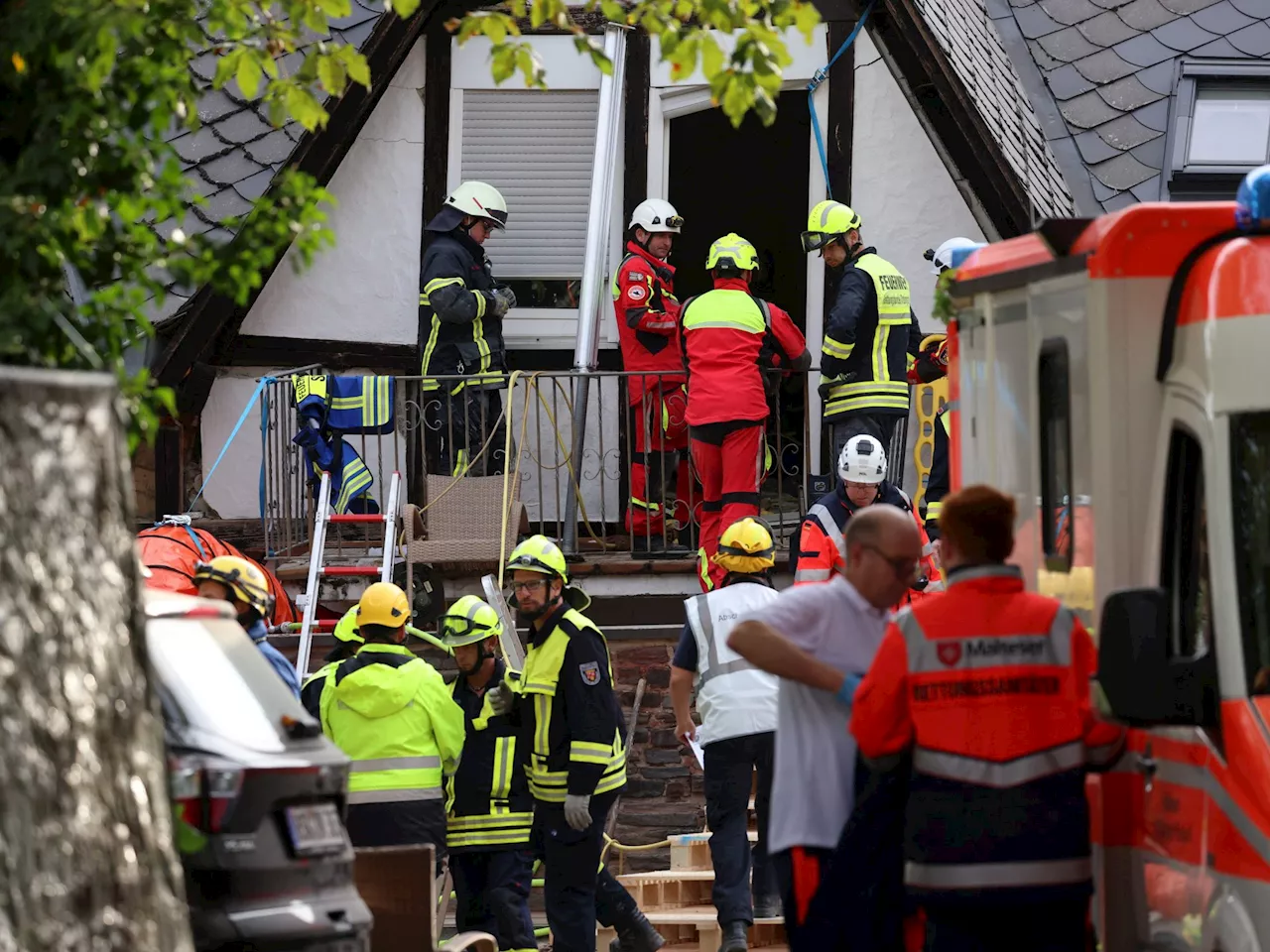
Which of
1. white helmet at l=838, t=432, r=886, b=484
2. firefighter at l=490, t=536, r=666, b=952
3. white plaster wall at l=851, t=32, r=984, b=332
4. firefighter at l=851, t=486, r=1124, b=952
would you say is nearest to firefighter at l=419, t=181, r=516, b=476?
white plaster wall at l=851, t=32, r=984, b=332

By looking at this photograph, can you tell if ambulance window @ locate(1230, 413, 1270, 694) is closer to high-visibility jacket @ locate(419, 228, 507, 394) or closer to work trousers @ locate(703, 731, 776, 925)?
work trousers @ locate(703, 731, 776, 925)

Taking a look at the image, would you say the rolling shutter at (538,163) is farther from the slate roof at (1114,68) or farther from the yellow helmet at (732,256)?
the slate roof at (1114,68)

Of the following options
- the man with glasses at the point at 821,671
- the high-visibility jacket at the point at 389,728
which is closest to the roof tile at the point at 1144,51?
the high-visibility jacket at the point at 389,728

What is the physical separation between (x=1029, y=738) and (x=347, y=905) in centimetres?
188

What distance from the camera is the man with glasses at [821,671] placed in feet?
19.7

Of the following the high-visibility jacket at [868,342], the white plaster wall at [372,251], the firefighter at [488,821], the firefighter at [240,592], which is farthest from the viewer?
the white plaster wall at [372,251]

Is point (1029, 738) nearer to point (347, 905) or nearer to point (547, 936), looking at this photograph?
point (347, 905)

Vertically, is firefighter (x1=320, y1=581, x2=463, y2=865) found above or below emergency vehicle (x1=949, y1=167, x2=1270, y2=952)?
below

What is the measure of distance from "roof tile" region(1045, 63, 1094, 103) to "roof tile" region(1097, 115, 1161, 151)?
Result: 15.4 inches

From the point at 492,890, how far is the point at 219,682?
3.89m

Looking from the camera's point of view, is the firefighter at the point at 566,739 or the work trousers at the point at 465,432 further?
the work trousers at the point at 465,432

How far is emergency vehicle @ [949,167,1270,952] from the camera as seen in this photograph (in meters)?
5.02

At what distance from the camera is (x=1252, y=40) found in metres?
14.9

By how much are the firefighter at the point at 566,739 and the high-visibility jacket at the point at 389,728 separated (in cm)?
42
